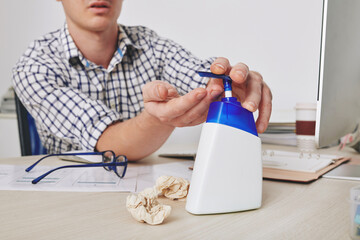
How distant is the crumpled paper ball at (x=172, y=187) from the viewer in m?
0.46

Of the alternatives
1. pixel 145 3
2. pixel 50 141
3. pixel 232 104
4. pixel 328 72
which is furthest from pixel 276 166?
pixel 145 3

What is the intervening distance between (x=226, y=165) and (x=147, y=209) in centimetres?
11

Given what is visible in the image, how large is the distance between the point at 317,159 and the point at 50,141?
0.91 m

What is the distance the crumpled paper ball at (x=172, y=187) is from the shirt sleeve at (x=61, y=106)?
16.6 inches

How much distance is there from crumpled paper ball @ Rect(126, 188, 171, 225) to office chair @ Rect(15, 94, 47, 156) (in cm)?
91

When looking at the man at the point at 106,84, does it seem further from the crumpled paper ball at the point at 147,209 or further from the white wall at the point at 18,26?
the white wall at the point at 18,26

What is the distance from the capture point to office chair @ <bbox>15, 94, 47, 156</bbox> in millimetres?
1146

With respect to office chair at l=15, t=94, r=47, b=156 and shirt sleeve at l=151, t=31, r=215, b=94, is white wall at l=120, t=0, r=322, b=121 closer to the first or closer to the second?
shirt sleeve at l=151, t=31, r=215, b=94

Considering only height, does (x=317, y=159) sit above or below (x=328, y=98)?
below

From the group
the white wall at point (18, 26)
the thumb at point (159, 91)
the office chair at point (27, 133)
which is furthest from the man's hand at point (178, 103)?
the white wall at point (18, 26)

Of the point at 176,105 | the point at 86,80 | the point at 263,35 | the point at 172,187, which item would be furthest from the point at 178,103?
the point at 263,35

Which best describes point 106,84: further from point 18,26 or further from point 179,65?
point 18,26

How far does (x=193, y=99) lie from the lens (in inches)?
19.8

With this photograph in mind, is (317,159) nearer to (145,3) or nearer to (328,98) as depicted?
(328,98)
